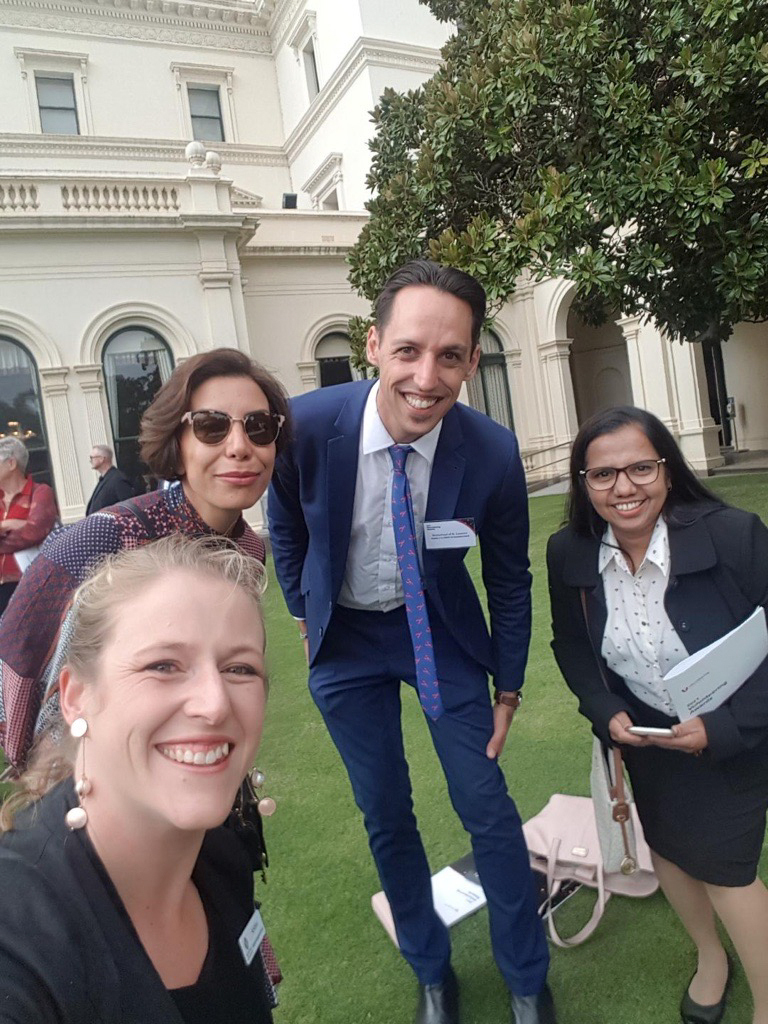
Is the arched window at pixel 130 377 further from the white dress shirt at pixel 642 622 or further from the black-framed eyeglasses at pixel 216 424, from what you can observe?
the white dress shirt at pixel 642 622

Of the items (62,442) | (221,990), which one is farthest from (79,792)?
(62,442)

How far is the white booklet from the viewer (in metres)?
1.62

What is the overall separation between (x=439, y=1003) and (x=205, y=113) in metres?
22.6

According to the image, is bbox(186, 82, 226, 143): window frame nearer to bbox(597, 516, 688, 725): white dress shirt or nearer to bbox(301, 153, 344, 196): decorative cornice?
bbox(301, 153, 344, 196): decorative cornice

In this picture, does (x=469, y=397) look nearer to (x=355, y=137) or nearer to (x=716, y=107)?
(x=355, y=137)

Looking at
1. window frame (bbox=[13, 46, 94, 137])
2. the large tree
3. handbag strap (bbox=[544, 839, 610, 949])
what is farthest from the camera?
window frame (bbox=[13, 46, 94, 137])

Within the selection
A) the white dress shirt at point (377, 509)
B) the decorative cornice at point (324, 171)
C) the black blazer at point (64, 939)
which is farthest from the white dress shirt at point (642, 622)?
the decorative cornice at point (324, 171)

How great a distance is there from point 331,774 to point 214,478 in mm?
2581

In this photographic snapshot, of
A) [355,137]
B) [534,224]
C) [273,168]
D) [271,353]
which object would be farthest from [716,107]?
[273,168]

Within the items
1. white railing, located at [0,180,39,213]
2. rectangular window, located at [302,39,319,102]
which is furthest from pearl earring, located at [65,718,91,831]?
rectangular window, located at [302,39,319,102]

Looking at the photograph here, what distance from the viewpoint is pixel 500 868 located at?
1951 mm

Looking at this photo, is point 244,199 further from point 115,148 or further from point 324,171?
point 115,148

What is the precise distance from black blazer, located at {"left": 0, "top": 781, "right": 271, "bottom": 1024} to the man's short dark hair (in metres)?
1.47

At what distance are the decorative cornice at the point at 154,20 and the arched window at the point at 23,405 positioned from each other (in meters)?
11.6
